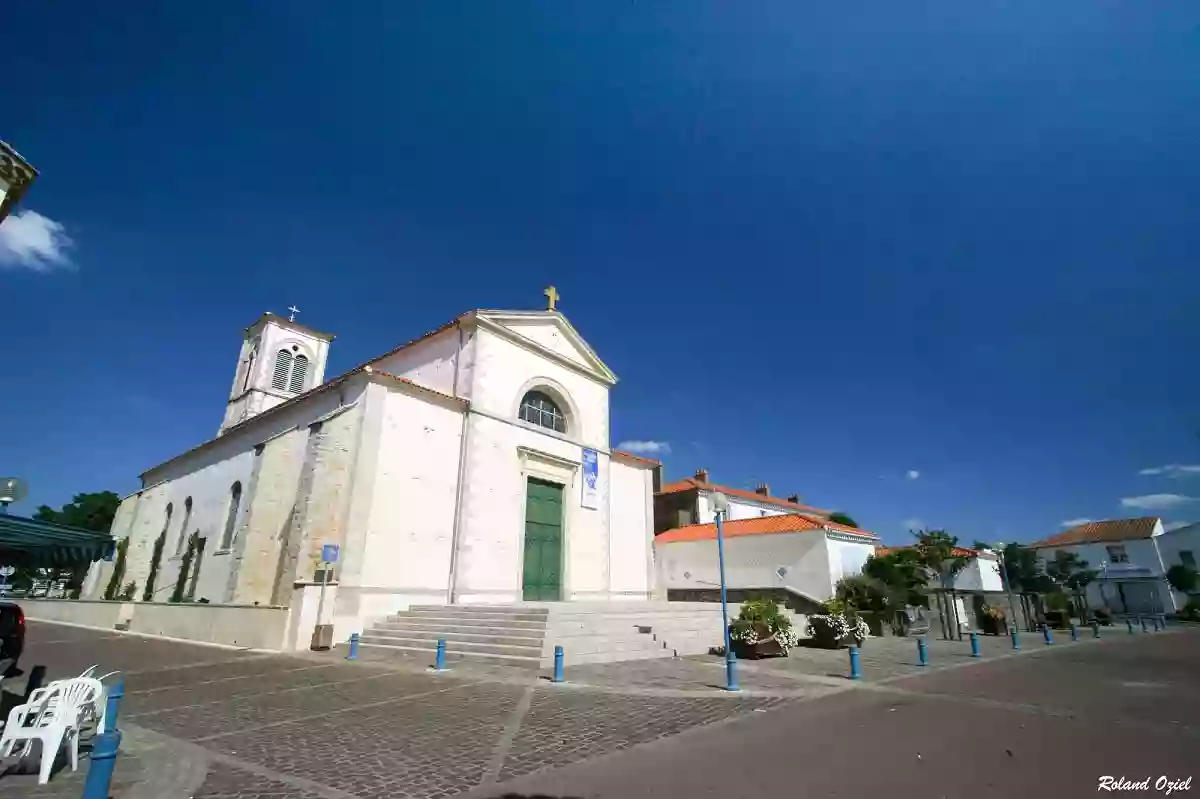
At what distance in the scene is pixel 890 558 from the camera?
78.3ft

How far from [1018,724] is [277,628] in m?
15.2

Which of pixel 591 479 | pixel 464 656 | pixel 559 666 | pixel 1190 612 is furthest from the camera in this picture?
pixel 1190 612

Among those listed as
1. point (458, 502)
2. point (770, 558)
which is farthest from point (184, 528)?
point (770, 558)

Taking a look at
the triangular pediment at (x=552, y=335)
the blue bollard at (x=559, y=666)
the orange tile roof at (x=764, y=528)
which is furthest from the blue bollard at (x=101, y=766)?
the orange tile roof at (x=764, y=528)

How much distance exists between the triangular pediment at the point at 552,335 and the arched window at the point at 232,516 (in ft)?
41.8

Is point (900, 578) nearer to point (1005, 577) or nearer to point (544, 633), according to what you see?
point (1005, 577)

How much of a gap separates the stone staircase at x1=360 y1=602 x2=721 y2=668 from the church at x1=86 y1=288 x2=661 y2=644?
5.31 feet

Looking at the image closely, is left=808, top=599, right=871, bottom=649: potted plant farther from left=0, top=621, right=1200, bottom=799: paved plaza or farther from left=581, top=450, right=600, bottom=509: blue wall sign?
left=581, top=450, right=600, bottom=509: blue wall sign

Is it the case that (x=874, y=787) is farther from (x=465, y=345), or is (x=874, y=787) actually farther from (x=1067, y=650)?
(x=1067, y=650)

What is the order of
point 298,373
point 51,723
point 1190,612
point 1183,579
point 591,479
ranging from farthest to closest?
point 1183,579 → point 1190,612 → point 298,373 → point 591,479 → point 51,723

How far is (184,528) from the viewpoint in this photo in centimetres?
2492

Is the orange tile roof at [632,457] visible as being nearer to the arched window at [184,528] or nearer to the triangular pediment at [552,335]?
the triangular pediment at [552,335]

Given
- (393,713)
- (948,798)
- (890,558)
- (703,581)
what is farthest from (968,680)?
(703,581)

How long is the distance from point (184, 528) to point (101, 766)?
1060 inches
